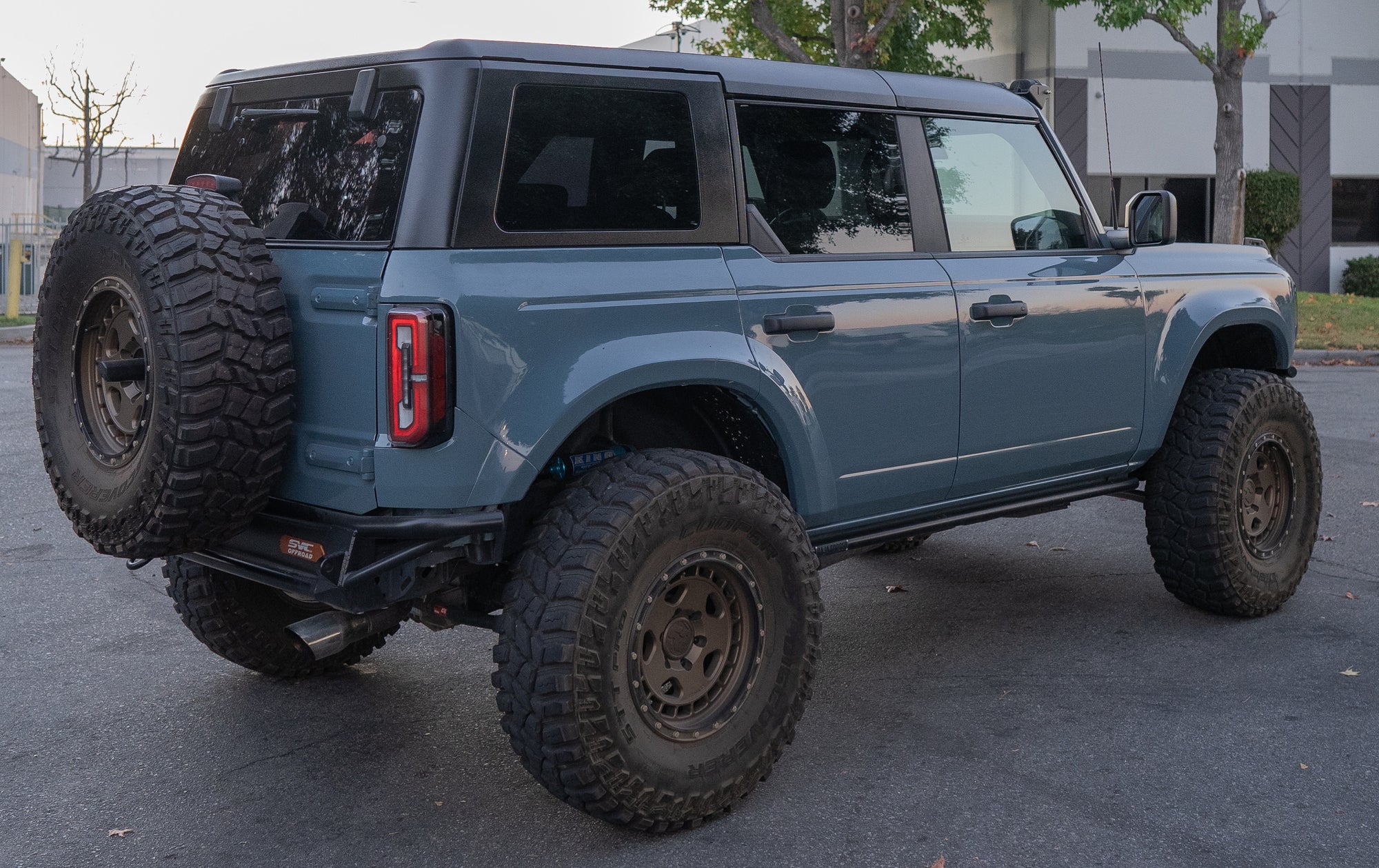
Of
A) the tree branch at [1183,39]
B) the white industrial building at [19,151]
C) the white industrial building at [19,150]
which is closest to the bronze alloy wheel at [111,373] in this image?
the tree branch at [1183,39]

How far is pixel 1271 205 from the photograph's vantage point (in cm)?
2498

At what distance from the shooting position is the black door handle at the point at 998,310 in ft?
14.4

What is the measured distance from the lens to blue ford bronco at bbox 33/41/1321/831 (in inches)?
125

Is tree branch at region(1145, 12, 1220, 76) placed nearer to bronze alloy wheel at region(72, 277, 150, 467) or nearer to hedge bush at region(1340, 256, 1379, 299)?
hedge bush at region(1340, 256, 1379, 299)

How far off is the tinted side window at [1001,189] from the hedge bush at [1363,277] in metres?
23.3

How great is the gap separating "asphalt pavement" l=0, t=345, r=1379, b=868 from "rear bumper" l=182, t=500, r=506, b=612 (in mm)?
666

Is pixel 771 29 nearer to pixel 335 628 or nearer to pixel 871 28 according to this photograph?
pixel 871 28

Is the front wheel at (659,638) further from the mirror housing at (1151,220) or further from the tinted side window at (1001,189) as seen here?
the mirror housing at (1151,220)

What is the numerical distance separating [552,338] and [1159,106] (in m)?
24.6

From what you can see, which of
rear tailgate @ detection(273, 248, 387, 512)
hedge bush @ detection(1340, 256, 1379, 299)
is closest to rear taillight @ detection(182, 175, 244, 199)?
rear tailgate @ detection(273, 248, 387, 512)

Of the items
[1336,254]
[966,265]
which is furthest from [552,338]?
[1336,254]

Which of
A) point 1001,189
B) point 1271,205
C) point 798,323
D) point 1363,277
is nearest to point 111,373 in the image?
point 798,323

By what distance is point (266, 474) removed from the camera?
326cm

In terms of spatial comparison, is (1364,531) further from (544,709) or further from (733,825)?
(544,709)
